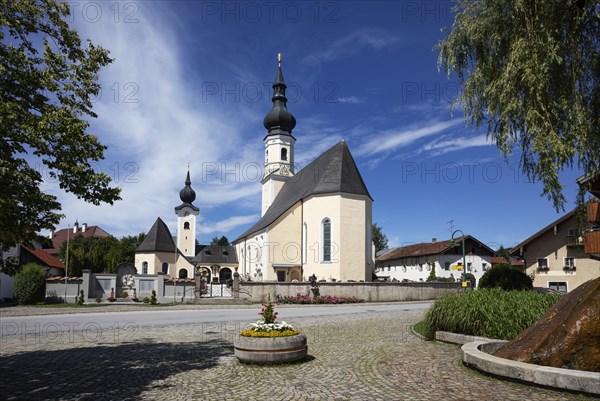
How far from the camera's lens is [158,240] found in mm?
58781

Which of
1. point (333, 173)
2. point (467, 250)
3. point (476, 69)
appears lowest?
point (467, 250)

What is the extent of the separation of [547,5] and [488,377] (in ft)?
25.6

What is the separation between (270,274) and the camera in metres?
40.8

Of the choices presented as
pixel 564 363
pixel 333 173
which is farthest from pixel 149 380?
pixel 333 173

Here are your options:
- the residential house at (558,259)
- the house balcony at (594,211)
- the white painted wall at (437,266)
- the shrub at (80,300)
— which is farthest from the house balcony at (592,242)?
the white painted wall at (437,266)

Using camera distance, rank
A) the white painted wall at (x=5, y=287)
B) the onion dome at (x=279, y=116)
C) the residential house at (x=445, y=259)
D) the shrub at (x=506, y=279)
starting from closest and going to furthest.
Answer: the shrub at (x=506, y=279) → the white painted wall at (x=5, y=287) → the residential house at (x=445, y=259) → the onion dome at (x=279, y=116)

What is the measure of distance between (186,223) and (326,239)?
3793cm

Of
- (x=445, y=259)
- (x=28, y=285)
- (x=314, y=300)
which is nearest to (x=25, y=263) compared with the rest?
(x=28, y=285)

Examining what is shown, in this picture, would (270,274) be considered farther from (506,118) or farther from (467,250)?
(506,118)

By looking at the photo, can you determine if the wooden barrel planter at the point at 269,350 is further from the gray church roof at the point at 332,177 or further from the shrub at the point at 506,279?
the gray church roof at the point at 332,177

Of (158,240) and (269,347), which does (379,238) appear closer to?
(158,240)

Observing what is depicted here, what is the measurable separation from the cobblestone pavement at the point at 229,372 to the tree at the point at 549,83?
193 inches

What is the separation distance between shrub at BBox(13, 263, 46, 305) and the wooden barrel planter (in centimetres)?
2442

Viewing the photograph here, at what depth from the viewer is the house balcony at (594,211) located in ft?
31.4
